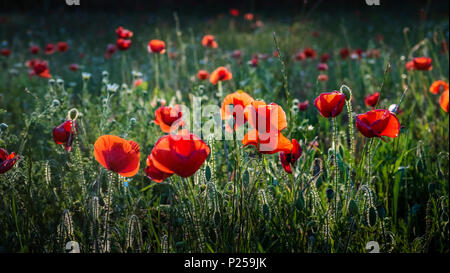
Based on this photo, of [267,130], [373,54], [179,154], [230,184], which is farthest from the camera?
[373,54]

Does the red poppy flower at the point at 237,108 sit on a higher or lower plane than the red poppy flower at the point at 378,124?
higher

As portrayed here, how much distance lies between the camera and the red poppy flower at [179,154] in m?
0.76

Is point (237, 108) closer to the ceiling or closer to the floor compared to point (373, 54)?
closer to the floor

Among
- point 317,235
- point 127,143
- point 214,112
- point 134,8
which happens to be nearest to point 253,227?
point 317,235

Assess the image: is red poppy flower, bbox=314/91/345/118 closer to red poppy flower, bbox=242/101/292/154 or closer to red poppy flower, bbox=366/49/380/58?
red poppy flower, bbox=242/101/292/154

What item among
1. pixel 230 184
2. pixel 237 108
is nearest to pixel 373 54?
pixel 230 184

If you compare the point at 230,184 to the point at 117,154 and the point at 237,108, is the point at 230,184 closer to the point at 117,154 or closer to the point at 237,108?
the point at 237,108

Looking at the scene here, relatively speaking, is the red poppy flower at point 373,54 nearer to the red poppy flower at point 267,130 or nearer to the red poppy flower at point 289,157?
the red poppy flower at point 289,157

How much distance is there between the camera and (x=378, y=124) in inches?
35.6

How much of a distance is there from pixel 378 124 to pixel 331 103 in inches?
4.3

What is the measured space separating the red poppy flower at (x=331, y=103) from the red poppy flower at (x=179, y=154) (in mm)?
321

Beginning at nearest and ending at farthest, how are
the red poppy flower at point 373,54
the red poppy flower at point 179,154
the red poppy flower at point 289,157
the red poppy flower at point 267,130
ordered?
the red poppy flower at point 179,154 < the red poppy flower at point 267,130 < the red poppy flower at point 289,157 < the red poppy flower at point 373,54

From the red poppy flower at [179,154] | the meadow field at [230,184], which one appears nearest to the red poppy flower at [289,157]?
the meadow field at [230,184]
